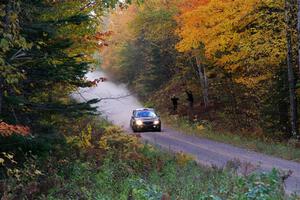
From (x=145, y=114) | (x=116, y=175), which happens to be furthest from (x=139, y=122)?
(x=116, y=175)

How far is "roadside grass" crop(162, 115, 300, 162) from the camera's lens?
1809cm

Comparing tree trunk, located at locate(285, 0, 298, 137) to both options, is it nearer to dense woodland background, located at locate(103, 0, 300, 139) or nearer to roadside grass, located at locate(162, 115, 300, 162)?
dense woodland background, located at locate(103, 0, 300, 139)

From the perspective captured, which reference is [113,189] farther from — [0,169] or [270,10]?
[270,10]

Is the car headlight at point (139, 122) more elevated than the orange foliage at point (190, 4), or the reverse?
the orange foliage at point (190, 4)

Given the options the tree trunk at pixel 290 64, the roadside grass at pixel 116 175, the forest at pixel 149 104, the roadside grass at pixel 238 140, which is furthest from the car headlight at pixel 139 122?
the roadside grass at pixel 116 175

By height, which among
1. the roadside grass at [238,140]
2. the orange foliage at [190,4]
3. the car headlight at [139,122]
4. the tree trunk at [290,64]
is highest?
the orange foliage at [190,4]

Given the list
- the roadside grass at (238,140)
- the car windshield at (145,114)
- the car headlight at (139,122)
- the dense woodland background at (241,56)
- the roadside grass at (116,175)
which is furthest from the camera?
the car windshield at (145,114)

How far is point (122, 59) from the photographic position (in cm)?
5634

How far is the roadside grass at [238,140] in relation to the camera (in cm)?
1809

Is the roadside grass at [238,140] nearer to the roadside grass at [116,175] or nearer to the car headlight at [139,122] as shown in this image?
the car headlight at [139,122]

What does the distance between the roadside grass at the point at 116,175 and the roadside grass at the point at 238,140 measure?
17.3 feet

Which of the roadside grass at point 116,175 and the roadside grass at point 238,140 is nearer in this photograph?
the roadside grass at point 116,175

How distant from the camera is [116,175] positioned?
12289 millimetres

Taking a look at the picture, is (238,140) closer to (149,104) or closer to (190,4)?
(190,4)
